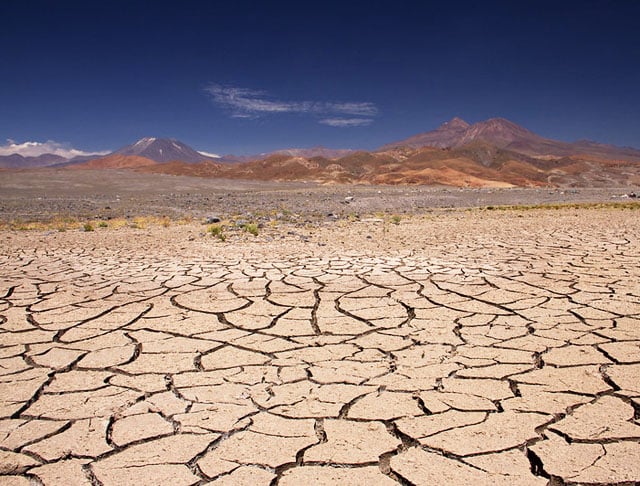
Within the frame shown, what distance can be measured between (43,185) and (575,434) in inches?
1244

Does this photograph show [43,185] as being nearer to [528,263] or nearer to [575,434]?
[528,263]

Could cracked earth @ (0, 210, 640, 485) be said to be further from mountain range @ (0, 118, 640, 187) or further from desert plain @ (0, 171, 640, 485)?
mountain range @ (0, 118, 640, 187)

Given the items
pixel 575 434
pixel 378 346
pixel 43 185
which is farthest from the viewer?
pixel 43 185

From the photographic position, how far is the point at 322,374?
250 cm

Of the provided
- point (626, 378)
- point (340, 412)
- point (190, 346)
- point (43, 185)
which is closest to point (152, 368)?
point (190, 346)

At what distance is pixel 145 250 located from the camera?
6.62 meters

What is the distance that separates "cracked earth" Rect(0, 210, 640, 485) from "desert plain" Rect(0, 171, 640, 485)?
0.01m

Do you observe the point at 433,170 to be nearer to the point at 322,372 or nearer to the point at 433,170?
the point at 433,170

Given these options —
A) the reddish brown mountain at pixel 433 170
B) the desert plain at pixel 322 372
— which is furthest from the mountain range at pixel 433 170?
the desert plain at pixel 322 372

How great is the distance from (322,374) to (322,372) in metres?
0.03

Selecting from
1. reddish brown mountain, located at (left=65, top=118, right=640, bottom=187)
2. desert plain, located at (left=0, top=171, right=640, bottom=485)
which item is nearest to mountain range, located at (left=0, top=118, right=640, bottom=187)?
reddish brown mountain, located at (left=65, top=118, right=640, bottom=187)

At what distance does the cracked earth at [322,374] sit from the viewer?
5.71 ft

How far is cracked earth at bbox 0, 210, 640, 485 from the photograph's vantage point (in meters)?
1.74

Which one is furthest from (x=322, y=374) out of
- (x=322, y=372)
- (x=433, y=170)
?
(x=433, y=170)
